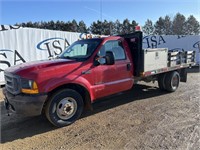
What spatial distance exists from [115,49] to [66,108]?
87.0 inches

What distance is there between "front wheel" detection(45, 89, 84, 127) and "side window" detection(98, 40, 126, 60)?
1406 millimetres

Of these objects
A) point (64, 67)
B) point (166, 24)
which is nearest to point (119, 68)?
point (64, 67)

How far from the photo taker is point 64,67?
4.71 m

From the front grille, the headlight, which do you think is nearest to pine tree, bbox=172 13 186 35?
the front grille

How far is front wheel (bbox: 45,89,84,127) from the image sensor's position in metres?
4.55

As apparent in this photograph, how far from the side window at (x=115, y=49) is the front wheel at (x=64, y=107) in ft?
4.61

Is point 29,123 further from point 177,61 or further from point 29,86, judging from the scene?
point 177,61

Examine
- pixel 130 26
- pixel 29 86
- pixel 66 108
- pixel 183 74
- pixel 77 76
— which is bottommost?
pixel 66 108

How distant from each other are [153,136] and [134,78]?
2495 millimetres

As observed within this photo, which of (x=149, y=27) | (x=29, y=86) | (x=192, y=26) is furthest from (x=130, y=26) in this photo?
(x=29, y=86)

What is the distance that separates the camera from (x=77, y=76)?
486 centimetres

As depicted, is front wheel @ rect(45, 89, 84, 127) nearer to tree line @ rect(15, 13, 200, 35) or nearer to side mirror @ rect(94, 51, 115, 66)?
side mirror @ rect(94, 51, 115, 66)

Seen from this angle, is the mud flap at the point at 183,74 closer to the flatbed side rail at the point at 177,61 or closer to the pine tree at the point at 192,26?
the flatbed side rail at the point at 177,61

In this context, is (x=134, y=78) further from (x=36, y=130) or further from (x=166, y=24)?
(x=166, y=24)
